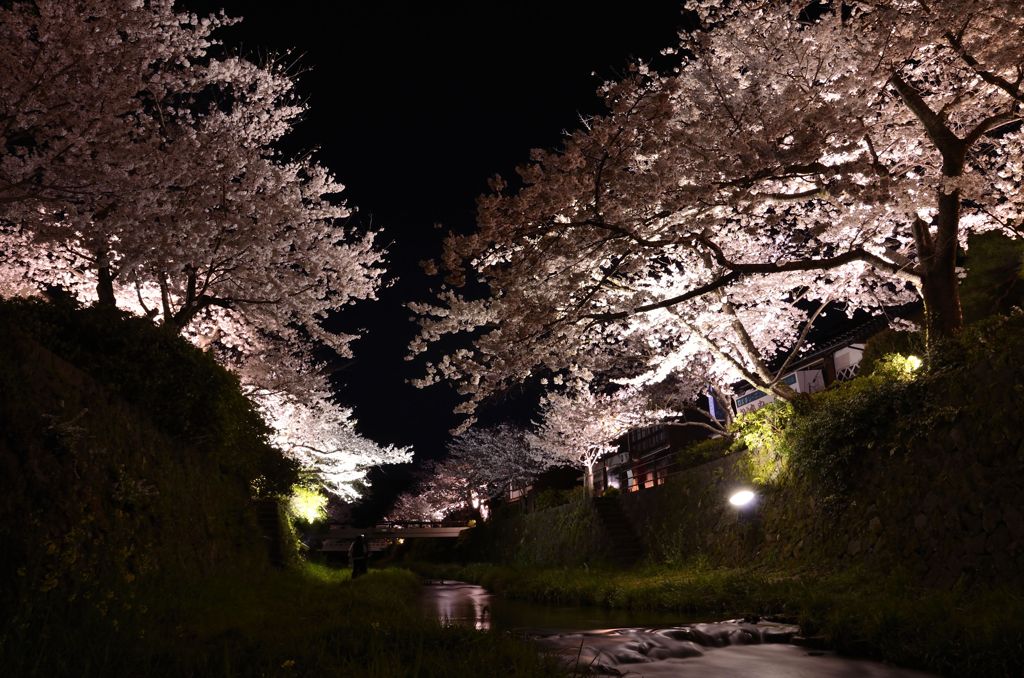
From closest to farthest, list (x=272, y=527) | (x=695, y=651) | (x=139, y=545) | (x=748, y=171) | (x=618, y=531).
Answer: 1. (x=139, y=545)
2. (x=695, y=651)
3. (x=748, y=171)
4. (x=272, y=527)
5. (x=618, y=531)

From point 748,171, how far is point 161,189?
9927 millimetres

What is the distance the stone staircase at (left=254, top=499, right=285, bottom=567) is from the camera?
16531 mm

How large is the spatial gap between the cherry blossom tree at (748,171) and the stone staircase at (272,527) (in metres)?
7.19

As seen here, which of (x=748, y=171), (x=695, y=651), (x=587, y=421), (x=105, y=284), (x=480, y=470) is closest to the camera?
(x=695, y=651)

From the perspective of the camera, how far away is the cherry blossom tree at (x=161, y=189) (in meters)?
10.5

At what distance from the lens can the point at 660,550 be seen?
20.2 m

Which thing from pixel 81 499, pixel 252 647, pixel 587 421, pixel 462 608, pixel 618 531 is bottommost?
pixel 462 608

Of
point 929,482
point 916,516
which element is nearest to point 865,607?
point 916,516

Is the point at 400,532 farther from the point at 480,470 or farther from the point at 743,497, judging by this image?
the point at 743,497

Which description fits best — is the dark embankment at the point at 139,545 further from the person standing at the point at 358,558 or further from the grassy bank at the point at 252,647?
the person standing at the point at 358,558

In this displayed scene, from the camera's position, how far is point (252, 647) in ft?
17.3

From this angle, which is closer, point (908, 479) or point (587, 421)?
point (908, 479)

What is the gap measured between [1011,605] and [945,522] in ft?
8.56

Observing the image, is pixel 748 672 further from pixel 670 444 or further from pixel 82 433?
pixel 670 444
